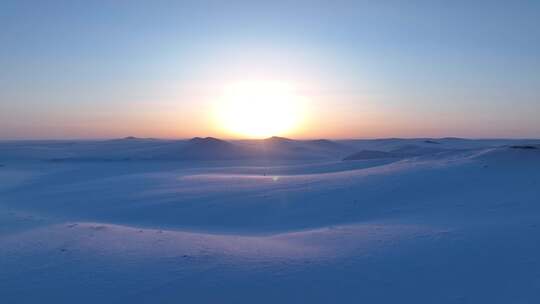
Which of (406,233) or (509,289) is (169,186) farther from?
(509,289)

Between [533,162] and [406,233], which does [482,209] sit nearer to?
[406,233]

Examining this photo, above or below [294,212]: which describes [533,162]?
above

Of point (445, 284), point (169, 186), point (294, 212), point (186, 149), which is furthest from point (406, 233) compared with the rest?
point (186, 149)

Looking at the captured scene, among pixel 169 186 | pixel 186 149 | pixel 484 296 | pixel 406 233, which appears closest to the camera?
pixel 484 296

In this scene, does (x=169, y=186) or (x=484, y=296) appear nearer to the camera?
(x=484, y=296)

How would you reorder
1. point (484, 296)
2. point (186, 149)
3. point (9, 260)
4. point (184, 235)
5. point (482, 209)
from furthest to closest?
point (186, 149) < point (482, 209) < point (184, 235) < point (9, 260) < point (484, 296)

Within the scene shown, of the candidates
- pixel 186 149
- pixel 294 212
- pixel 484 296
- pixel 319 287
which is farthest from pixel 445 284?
pixel 186 149
